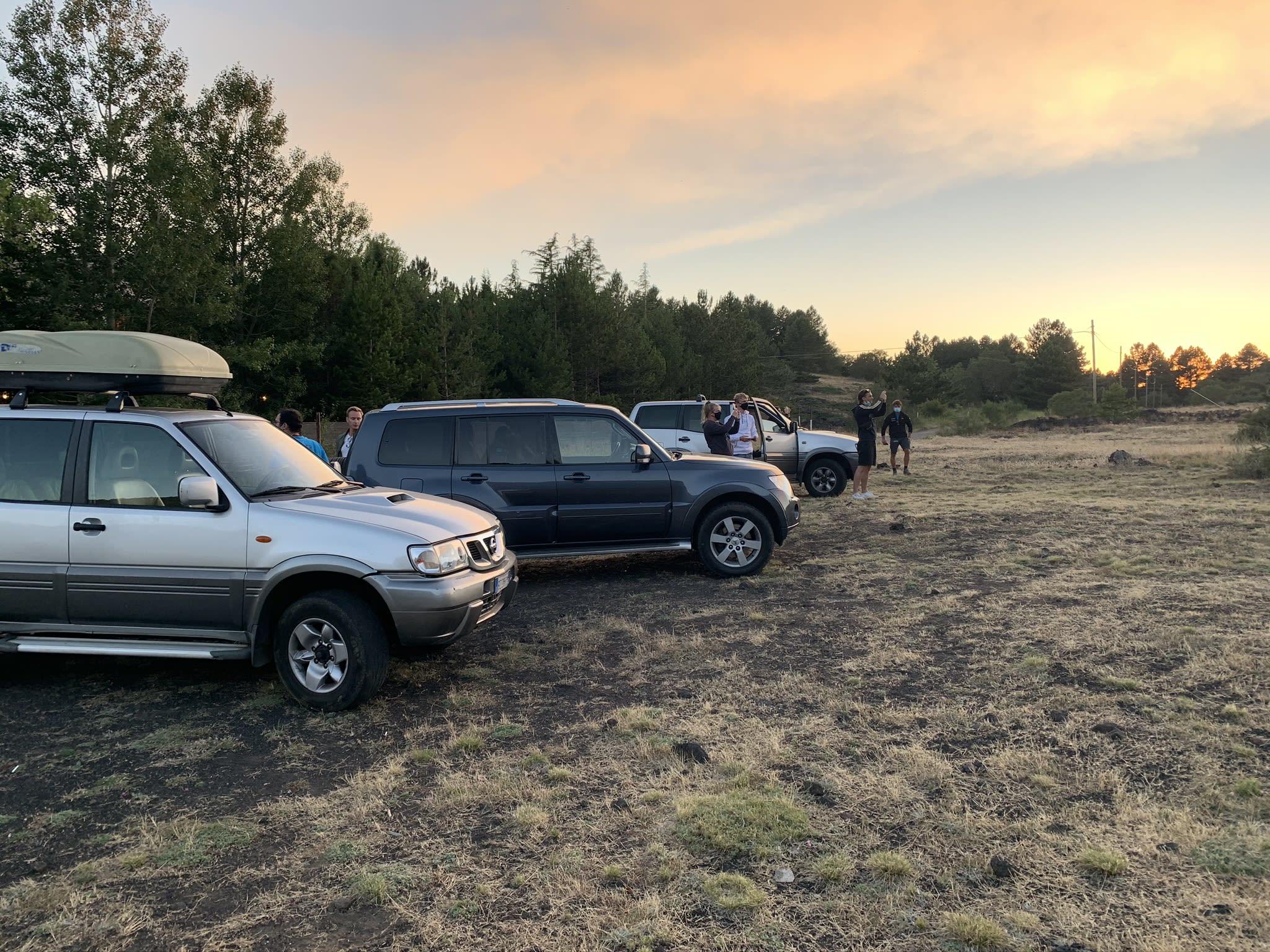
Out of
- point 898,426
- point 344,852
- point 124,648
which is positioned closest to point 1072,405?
point 898,426

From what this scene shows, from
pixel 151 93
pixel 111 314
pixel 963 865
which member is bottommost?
pixel 963 865

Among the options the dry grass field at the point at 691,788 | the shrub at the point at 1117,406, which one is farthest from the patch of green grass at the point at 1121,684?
the shrub at the point at 1117,406

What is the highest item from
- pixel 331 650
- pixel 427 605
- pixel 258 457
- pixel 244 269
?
pixel 244 269

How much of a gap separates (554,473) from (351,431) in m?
2.81

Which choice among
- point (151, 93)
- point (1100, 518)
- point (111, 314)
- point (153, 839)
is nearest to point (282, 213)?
point (151, 93)

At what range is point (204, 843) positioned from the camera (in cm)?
369

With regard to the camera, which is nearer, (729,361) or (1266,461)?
(1266,461)

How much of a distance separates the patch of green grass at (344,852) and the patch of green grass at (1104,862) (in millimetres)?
2801

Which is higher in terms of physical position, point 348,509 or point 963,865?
point 348,509

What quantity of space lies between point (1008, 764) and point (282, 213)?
125ft

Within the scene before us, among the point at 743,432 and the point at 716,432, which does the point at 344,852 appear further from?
the point at 743,432

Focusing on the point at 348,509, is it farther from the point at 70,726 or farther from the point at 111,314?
the point at 111,314

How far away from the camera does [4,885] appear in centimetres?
338

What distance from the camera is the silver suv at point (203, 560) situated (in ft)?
16.8
